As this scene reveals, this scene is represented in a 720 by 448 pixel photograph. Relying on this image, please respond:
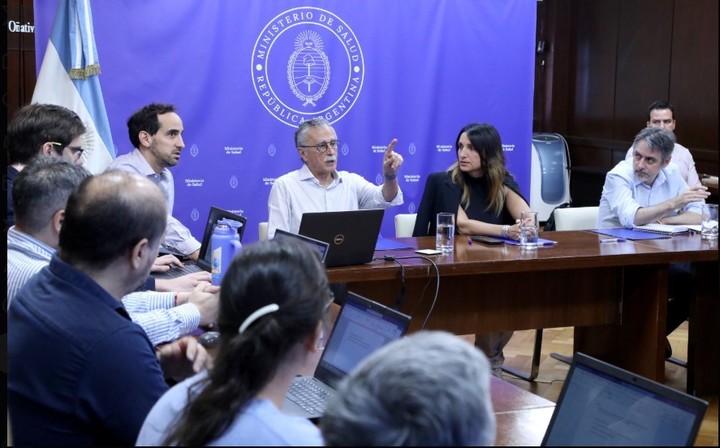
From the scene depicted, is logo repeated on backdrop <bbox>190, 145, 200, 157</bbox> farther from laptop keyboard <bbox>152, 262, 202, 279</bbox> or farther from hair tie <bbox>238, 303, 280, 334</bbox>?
hair tie <bbox>238, 303, 280, 334</bbox>

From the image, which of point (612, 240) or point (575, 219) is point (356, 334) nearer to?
point (612, 240)

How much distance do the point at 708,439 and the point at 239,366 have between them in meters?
0.75

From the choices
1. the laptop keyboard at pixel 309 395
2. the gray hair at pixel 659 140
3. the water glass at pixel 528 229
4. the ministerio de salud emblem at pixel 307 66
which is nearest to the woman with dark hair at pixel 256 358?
the laptop keyboard at pixel 309 395

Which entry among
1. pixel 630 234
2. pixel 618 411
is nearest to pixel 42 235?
pixel 618 411

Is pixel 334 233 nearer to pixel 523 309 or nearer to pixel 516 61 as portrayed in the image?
pixel 523 309

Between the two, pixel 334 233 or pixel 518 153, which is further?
pixel 518 153

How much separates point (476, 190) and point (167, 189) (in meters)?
1.51

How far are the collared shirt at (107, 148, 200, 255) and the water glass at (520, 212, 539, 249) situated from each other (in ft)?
4.72

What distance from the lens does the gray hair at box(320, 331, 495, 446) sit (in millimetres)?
1113

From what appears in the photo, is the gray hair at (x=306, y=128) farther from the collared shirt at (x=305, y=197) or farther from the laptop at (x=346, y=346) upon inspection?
the laptop at (x=346, y=346)

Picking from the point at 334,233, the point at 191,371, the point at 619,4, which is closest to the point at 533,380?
the point at 334,233

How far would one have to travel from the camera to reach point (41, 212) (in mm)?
2777

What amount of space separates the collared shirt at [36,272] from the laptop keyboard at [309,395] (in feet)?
1.35

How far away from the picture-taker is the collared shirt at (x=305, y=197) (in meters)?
4.65
